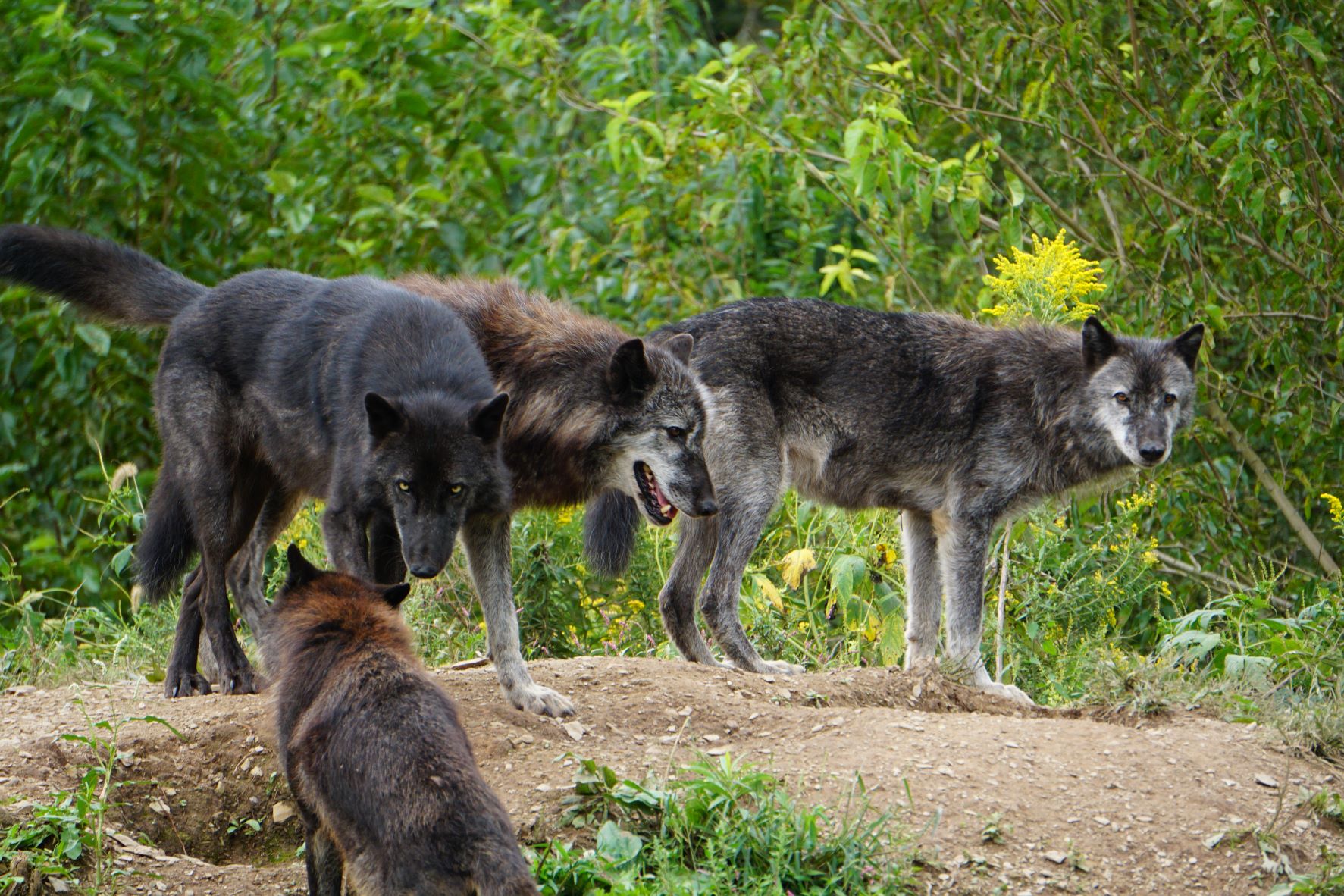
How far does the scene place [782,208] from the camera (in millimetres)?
11008

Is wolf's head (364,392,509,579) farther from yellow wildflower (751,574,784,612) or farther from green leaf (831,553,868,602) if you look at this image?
yellow wildflower (751,574,784,612)

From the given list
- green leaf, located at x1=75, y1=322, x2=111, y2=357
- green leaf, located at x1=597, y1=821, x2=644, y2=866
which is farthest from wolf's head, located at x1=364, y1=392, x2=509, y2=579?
green leaf, located at x1=75, y1=322, x2=111, y2=357

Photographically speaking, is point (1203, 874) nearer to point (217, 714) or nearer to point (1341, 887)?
point (1341, 887)

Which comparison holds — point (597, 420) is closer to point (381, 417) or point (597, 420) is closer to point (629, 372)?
point (629, 372)

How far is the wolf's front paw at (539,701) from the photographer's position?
545 cm

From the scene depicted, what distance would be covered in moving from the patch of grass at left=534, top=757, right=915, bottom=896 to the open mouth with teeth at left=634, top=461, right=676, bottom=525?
167 centimetres

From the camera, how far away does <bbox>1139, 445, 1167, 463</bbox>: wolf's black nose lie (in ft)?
22.9

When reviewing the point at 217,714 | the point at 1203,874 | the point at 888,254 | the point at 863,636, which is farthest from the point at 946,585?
the point at 888,254

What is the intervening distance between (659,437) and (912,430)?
1.68m

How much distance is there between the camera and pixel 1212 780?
5.00 metres

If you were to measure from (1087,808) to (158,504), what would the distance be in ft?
13.9

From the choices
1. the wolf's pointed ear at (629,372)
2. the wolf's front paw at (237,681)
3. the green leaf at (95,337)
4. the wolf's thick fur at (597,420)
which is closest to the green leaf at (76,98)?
the green leaf at (95,337)

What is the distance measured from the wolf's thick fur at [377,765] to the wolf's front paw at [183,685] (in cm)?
183

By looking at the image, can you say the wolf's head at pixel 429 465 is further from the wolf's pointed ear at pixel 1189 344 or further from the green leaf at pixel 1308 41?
the green leaf at pixel 1308 41
